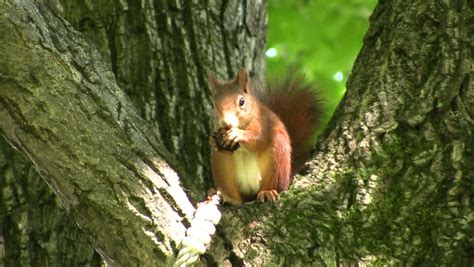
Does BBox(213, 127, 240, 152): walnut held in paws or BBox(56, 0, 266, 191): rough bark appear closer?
BBox(213, 127, 240, 152): walnut held in paws

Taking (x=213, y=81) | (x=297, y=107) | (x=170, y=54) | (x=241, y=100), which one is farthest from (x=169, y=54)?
(x=297, y=107)

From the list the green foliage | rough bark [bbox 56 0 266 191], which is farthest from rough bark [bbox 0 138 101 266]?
the green foliage

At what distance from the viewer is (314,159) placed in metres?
2.43

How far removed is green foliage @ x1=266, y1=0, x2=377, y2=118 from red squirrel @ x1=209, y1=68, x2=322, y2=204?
1.84m

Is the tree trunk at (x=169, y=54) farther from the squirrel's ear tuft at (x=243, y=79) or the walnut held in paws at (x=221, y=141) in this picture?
the walnut held in paws at (x=221, y=141)

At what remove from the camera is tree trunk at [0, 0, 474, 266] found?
2.06 m

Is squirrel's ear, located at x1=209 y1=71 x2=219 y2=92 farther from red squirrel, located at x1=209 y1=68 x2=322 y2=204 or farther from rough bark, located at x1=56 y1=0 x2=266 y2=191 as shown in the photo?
rough bark, located at x1=56 y1=0 x2=266 y2=191

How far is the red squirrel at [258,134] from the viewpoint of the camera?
9.73 feet

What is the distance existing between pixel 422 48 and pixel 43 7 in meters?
1.09

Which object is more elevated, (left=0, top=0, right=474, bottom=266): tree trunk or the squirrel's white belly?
(left=0, top=0, right=474, bottom=266): tree trunk

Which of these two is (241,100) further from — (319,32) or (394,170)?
(319,32)

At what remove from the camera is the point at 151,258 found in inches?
81.4

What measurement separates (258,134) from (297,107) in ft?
0.94

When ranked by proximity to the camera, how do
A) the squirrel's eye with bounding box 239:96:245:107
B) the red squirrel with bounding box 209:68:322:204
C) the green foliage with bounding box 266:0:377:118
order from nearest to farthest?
the red squirrel with bounding box 209:68:322:204 < the squirrel's eye with bounding box 239:96:245:107 < the green foliage with bounding box 266:0:377:118
